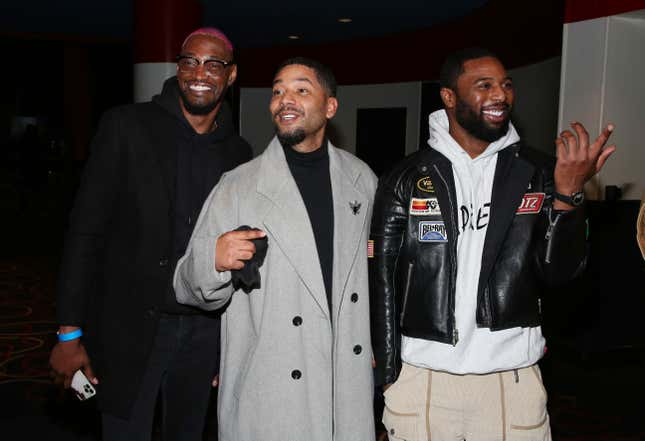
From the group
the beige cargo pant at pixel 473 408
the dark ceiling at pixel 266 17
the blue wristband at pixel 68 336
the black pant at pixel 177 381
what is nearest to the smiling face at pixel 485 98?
the beige cargo pant at pixel 473 408

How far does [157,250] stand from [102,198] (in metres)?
0.26

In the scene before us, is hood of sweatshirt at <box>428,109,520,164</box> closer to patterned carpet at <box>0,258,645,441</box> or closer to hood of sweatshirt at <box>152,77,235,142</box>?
hood of sweatshirt at <box>152,77,235,142</box>

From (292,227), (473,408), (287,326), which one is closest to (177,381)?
(287,326)

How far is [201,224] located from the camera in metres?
2.05

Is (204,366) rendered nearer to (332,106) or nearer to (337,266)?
(337,266)

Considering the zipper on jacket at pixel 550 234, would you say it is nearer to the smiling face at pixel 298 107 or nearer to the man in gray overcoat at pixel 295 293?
the man in gray overcoat at pixel 295 293

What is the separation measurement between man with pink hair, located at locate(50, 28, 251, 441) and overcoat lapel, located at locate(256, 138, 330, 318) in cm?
38

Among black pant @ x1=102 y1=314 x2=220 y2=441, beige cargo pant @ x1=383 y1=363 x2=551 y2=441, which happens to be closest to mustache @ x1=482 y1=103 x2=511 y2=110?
beige cargo pant @ x1=383 y1=363 x2=551 y2=441

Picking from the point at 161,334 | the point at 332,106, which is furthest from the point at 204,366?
the point at 332,106

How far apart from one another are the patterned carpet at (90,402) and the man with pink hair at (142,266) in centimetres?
150

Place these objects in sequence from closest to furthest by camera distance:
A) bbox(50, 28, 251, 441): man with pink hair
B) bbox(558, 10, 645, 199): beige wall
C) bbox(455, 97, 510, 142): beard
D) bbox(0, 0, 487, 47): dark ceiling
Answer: bbox(455, 97, 510, 142): beard < bbox(50, 28, 251, 441): man with pink hair < bbox(558, 10, 645, 199): beige wall < bbox(0, 0, 487, 47): dark ceiling

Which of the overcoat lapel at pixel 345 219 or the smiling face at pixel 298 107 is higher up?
the smiling face at pixel 298 107

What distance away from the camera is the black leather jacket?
2018 millimetres

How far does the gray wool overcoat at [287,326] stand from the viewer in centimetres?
196
